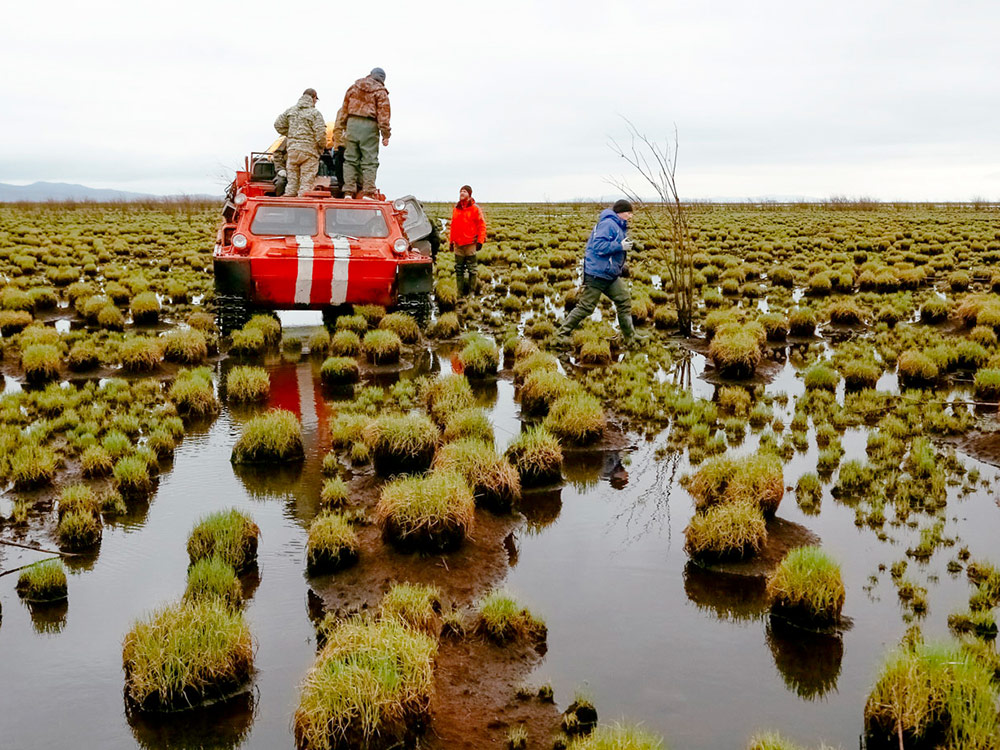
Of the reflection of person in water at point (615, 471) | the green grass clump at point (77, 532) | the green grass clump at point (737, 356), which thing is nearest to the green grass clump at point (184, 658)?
the green grass clump at point (77, 532)

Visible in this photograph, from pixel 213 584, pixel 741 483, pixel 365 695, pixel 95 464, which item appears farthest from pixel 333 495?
pixel 741 483

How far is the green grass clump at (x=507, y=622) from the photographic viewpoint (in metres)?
4.95

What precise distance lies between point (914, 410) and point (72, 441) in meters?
8.94

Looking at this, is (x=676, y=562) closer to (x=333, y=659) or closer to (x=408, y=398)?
(x=333, y=659)

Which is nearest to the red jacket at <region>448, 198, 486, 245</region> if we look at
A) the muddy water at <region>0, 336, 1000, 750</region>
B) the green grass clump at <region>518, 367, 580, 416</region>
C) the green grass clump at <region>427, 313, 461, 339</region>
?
the green grass clump at <region>427, 313, 461, 339</region>

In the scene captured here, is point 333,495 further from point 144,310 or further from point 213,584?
point 144,310

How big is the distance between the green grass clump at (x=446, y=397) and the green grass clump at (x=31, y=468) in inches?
A: 147

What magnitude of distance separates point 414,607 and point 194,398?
5.69m

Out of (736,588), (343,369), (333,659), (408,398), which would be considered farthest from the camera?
(343,369)

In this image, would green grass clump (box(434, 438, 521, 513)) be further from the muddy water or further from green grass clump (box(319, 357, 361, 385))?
green grass clump (box(319, 357, 361, 385))

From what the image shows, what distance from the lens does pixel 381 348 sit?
12.2 metres

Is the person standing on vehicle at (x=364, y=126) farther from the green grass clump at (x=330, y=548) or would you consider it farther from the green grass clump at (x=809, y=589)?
the green grass clump at (x=809, y=589)

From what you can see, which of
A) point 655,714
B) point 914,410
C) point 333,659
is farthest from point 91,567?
point 914,410

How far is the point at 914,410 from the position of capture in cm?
943
